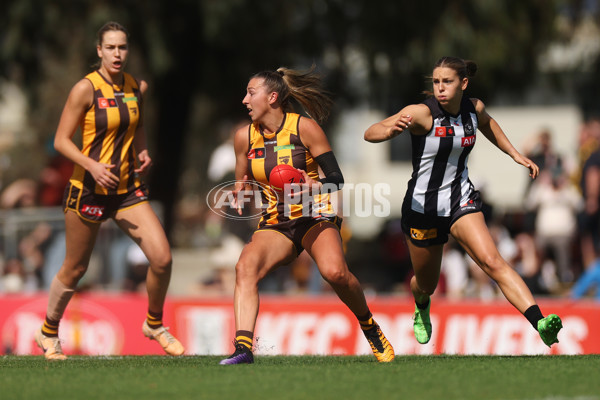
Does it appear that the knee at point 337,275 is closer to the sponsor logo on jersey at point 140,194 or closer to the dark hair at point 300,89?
the dark hair at point 300,89

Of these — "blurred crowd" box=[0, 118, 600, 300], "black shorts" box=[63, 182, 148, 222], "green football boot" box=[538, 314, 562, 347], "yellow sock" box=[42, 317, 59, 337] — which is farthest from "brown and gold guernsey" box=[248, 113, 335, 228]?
"blurred crowd" box=[0, 118, 600, 300]

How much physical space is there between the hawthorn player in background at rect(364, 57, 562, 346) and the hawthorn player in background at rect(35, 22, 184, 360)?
1978mm

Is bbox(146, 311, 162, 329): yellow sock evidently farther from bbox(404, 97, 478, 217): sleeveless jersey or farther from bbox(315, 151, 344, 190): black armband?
bbox(404, 97, 478, 217): sleeveless jersey

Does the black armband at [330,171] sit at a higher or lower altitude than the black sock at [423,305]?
higher

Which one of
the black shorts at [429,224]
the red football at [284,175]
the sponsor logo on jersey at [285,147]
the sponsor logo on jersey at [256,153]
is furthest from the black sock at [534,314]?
the sponsor logo on jersey at [256,153]

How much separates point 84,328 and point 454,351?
512 centimetres

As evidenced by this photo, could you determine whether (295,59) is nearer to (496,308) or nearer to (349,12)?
(349,12)

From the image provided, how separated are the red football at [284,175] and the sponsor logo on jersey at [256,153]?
196 mm

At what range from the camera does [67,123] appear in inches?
305

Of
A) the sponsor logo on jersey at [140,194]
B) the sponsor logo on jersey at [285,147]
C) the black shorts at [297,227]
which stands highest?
the sponsor logo on jersey at [285,147]

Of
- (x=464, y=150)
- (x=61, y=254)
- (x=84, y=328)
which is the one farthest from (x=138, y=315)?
(x=464, y=150)

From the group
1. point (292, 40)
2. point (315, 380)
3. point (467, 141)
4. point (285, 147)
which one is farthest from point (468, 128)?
point (292, 40)

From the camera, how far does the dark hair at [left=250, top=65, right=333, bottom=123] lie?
25.0 feet

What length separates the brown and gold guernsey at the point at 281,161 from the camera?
7.42 metres
